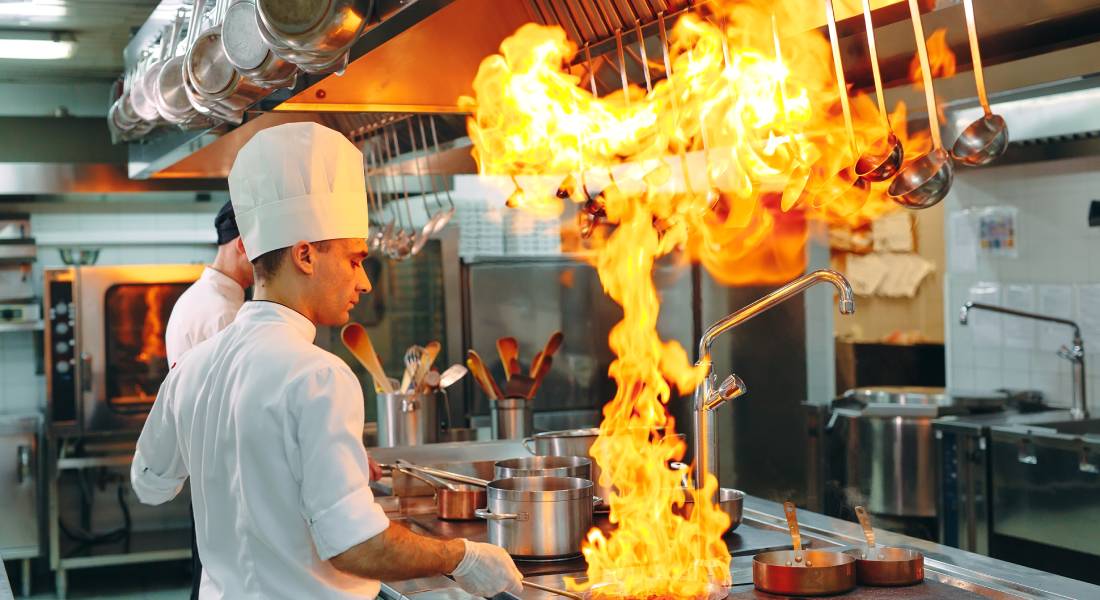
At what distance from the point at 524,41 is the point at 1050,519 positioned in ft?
8.97

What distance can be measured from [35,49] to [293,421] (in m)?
4.76

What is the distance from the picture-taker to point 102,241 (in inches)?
285

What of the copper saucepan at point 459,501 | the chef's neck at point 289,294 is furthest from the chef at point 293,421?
the copper saucepan at point 459,501

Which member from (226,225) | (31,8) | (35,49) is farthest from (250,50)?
(35,49)

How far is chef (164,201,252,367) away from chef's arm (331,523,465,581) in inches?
80.8

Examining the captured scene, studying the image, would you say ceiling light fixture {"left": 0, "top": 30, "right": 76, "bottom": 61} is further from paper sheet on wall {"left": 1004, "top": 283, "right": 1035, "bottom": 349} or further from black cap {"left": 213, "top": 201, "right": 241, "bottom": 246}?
paper sheet on wall {"left": 1004, "top": 283, "right": 1035, "bottom": 349}

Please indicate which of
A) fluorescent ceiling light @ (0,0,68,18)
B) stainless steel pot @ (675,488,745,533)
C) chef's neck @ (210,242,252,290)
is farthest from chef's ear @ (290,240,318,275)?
fluorescent ceiling light @ (0,0,68,18)

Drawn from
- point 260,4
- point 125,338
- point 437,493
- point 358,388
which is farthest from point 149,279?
point 358,388

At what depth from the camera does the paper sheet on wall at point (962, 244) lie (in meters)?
6.27

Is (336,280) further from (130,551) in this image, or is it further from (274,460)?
(130,551)

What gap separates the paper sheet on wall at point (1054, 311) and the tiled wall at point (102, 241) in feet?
15.8

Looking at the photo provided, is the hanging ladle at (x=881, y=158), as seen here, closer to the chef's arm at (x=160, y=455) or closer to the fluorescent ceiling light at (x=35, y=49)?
the chef's arm at (x=160, y=455)

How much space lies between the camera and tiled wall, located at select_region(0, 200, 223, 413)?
726 centimetres

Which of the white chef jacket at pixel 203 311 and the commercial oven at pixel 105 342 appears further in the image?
the commercial oven at pixel 105 342
